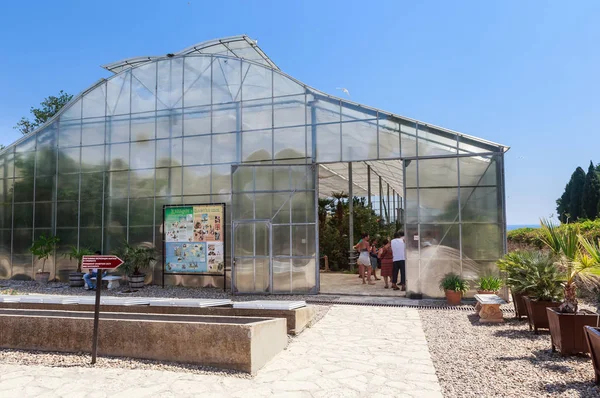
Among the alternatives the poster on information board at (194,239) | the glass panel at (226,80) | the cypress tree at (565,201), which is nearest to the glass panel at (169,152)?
the poster on information board at (194,239)

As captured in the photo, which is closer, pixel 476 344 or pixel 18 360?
pixel 18 360

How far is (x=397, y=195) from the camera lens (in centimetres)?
3300

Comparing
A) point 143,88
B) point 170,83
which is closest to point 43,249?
point 143,88

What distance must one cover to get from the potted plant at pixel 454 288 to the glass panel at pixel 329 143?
164 inches

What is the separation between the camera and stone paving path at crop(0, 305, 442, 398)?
4621mm

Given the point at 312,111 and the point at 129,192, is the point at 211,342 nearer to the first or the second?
the point at 312,111

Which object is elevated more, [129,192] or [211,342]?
[129,192]

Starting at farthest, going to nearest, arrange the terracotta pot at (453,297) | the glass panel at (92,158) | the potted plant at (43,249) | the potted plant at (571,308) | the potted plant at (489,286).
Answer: the glass panel at (92,158) → the potted plant at (43,249) → the terracotta pot at (453,297) → the potted plant at (489,286) → the potted plant at (571,308)

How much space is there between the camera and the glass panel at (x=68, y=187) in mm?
14953

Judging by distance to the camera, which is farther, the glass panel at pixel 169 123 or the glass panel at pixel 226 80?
the glass panel at pixel 169 123

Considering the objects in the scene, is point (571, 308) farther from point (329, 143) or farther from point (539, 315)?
point (329, 143)

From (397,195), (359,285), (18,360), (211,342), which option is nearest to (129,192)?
(359,285)

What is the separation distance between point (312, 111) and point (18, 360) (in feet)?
29.3

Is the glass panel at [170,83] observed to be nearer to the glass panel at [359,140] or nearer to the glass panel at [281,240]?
the glass panel at [281,240]
